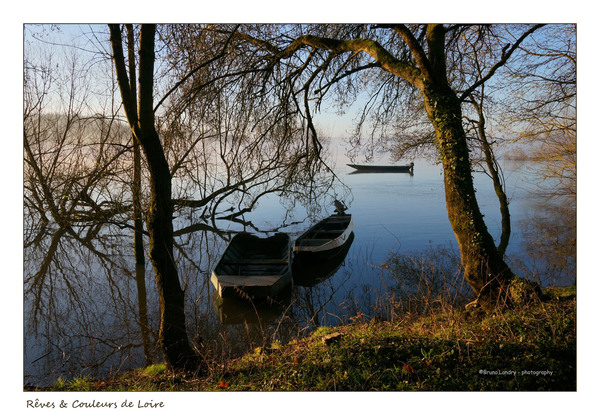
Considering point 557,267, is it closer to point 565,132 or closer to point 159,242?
point 565,132

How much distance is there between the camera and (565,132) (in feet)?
20.9

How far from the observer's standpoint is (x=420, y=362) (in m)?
2.96

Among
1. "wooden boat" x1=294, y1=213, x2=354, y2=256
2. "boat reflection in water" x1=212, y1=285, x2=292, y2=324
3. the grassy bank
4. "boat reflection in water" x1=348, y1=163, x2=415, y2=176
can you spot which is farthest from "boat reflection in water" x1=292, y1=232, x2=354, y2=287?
"boat reflection in water" x1=348, y1=163, x2=415, y2=176

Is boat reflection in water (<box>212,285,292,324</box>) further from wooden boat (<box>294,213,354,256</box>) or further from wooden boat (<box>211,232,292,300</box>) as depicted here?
wooden boat (<box>294,213,354,256</box>)

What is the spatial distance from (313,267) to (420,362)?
6948 mm

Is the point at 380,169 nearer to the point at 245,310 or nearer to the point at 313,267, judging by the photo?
the point at 313,267

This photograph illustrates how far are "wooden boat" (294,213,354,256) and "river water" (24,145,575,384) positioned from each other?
1.54 ft

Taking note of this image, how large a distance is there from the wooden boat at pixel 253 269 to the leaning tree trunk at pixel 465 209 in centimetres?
266

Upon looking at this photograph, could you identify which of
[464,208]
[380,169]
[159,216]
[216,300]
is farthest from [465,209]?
[380,169]

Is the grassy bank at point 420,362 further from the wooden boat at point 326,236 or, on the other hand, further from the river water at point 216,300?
the wooden boat at point 326,236

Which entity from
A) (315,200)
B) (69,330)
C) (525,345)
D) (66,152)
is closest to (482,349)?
(525,345)

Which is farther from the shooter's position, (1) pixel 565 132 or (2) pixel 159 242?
(1) pixel 565 132

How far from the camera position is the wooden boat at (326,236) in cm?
988

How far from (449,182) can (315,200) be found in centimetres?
245
